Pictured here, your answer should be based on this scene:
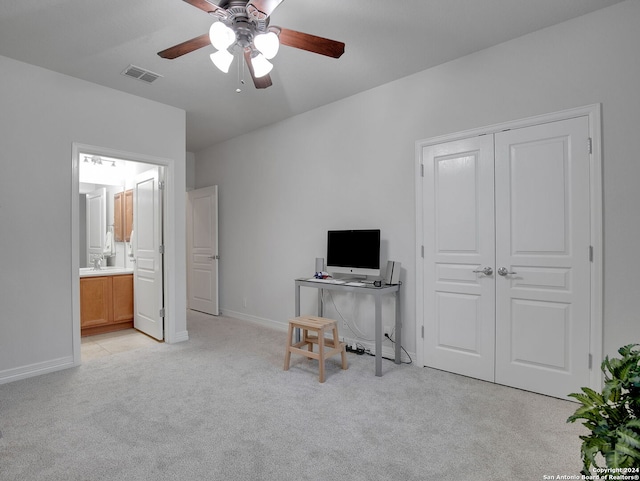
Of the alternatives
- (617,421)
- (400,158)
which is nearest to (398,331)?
(400,158)

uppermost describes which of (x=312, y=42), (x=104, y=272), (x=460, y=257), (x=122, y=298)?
(x=312, y=42)

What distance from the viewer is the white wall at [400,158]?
7.71ft

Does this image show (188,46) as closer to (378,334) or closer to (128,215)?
(378,334)

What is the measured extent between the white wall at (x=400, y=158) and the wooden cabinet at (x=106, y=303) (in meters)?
1.35

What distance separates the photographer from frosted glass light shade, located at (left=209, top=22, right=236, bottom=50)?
186 centimetres

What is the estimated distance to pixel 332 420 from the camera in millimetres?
2271

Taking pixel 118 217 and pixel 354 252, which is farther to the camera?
pixel 118 217

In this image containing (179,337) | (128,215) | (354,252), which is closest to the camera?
(354,252)

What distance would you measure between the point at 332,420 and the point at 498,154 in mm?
2388

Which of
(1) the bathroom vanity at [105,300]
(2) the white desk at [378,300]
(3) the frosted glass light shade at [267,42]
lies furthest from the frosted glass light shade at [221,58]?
(1) the bathroom vanity at [105,300]

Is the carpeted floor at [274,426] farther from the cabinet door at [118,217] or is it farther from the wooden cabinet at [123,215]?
the cabinet door at [118,217]

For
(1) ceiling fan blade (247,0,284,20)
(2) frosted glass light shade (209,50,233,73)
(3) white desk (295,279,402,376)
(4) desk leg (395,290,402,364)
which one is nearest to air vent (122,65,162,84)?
(2) frosted glass light shade (209,50,233,73)

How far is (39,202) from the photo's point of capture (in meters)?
3.11

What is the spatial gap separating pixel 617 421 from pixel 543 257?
5.79ft
